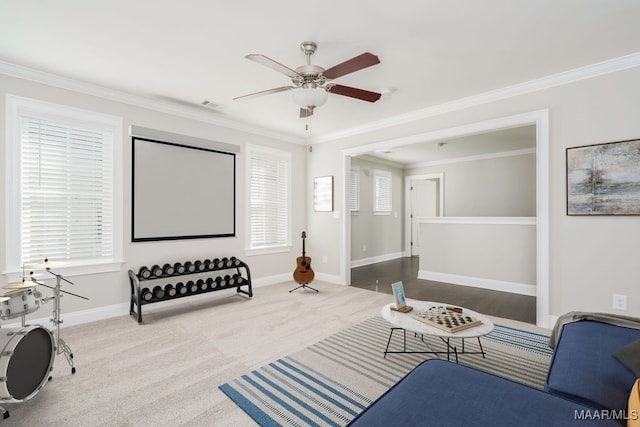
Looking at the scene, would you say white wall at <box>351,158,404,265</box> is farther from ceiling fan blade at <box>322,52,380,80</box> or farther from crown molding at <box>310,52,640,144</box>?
ceiling fan blade at <box>322,52,380,80</box>

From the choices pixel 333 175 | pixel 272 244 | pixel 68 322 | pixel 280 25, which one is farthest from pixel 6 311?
pixel 333 175

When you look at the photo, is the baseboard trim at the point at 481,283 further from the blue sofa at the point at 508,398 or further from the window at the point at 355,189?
the blue sofa at the point at 508,398

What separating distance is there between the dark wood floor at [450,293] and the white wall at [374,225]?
75 centimetres

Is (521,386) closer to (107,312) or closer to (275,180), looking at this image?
(107,312)

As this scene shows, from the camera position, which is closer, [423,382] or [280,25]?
[423,382]

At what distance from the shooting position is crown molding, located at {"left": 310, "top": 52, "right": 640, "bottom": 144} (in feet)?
9.18

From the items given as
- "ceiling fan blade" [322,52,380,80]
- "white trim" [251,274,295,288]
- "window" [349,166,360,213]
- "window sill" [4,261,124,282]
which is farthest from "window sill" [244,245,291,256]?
"ceiling fan blade" [322,52,380,80]

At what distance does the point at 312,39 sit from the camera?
2457 mm

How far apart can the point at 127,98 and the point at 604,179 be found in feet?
16.8

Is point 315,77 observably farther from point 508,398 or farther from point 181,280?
point 181,280

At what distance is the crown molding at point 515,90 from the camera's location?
280 centimetres

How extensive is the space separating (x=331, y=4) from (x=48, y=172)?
10.6 ft

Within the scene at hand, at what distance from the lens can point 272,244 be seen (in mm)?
5285

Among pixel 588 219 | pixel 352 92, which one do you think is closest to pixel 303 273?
pixel 352 92
